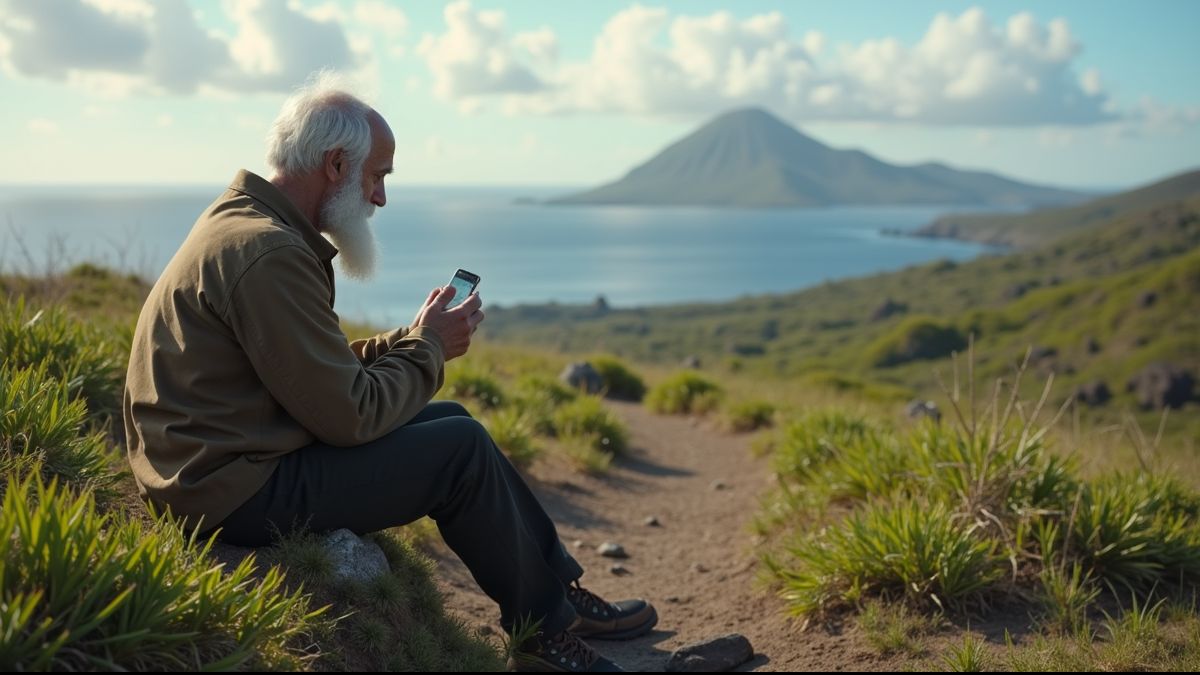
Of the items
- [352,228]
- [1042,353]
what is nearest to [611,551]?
[352,228]

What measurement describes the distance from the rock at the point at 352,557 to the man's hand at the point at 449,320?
80 cm

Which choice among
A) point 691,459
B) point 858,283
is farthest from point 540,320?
point 691,459

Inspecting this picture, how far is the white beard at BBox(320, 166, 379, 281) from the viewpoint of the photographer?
3.55m

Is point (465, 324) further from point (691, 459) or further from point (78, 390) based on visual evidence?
point (691, 459)

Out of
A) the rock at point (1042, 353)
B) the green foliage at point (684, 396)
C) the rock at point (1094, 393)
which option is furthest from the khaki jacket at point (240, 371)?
the rock at point (1042, 353)

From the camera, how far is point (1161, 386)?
5428 cm

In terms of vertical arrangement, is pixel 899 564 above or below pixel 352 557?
below

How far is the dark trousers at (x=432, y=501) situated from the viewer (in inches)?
134

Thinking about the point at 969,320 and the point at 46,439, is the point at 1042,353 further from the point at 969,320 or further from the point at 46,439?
the point at 46,439

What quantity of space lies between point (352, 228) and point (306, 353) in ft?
2.38

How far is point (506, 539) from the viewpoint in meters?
3.61

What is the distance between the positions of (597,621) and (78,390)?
299 cm

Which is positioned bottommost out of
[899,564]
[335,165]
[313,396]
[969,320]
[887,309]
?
[887,309]

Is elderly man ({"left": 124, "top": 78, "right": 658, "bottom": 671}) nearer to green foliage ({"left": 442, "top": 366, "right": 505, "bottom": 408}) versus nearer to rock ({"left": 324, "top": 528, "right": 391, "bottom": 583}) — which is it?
rock ({"left": 324, "top": 528, "right": 391, "bottom": 583})
